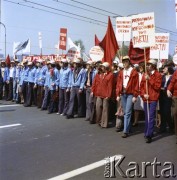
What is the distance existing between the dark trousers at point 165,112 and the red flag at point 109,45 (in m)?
3.04

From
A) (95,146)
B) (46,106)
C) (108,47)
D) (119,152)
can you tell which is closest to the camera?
(119,152)

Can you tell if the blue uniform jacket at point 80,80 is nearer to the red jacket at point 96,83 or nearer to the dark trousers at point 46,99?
the red jacket at point 96,83

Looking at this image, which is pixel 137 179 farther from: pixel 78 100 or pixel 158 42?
pixel 158 42

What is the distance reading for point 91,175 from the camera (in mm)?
5438

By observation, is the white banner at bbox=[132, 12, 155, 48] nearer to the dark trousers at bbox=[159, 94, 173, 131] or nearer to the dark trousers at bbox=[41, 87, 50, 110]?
the dark trousers at bbox=[159, 94, 173, 131]

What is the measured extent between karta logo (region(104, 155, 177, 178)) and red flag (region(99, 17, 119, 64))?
579 centimetres

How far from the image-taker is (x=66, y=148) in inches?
277

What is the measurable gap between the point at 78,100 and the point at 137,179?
5.87 metres

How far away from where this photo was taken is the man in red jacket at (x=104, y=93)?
9266 millimetres

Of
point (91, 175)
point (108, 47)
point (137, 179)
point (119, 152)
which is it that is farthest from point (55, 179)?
point (108, 47)

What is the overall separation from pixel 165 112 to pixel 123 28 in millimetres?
3822

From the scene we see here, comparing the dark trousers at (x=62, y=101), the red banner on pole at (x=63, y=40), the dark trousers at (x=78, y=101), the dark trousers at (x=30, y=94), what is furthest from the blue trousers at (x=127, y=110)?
the red banner on pole at (x=63, y=40)

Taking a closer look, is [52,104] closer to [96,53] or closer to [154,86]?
[96,53]

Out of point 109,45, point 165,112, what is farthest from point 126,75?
point 109,45
